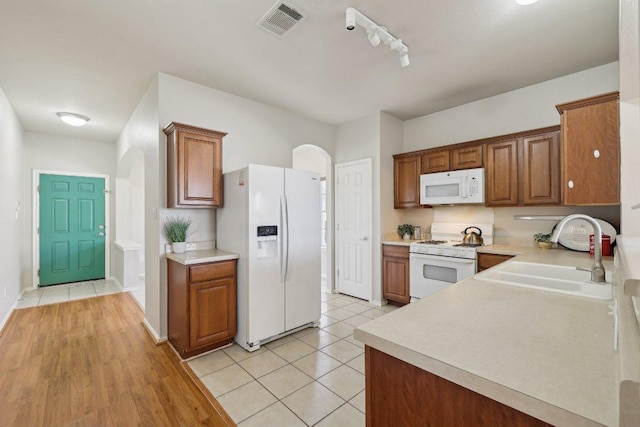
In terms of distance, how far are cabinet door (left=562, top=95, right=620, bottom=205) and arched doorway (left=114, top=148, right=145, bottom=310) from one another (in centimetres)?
540

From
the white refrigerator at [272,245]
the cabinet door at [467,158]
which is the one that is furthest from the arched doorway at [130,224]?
the cabinet door at [467,158]

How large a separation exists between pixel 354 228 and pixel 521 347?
3571 millimetres

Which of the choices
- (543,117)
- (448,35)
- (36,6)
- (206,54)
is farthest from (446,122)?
(36,6)

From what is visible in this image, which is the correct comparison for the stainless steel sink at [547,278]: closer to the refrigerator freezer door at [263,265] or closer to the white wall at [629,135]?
the white wall at [629,135]

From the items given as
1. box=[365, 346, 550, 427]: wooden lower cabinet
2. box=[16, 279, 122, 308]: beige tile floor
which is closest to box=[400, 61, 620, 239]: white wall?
box=[365, 346, 550, 427]: wooden lower cabinet

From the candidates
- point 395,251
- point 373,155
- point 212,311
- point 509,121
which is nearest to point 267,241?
point 212,311

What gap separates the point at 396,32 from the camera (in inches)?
93.0

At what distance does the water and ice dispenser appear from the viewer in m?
2.87

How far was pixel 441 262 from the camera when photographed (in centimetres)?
343

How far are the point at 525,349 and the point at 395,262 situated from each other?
10.4 ft

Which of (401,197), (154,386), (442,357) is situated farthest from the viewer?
(401,197)

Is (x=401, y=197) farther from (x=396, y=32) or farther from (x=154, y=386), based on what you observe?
(x=154, y=386)

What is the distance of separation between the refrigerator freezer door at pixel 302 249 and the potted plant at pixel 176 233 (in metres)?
1.04

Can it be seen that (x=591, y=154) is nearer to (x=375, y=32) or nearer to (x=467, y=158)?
(x=467, y=158)
